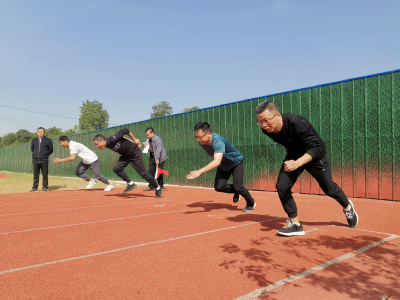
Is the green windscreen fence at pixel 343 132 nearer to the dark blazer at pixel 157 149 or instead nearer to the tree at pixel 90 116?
the dark blazer at pixel 157 149

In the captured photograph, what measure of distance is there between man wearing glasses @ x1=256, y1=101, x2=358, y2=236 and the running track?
38 centimetres

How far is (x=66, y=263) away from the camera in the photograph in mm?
3234

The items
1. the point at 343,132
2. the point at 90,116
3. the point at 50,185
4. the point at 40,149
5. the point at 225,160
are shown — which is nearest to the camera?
the point at 225,160

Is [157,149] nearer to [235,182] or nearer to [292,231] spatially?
[235,182]

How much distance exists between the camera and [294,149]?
4059 millimetres

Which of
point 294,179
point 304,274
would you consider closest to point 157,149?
point 294,179

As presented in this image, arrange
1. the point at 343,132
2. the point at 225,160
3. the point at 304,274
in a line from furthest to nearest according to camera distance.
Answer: the point at 343,132 < the point at 225,160 < the point at 304,274

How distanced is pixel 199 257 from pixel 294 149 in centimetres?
186

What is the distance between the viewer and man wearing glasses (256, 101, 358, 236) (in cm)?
368

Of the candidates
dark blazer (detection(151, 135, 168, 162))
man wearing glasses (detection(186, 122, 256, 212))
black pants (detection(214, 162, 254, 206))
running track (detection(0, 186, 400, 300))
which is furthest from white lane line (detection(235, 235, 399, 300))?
dark blazer (detection(151, 135, 168, 162))

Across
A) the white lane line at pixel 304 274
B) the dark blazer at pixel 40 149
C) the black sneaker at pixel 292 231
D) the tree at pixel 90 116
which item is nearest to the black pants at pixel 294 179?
the black sneaker at pixel 292 231

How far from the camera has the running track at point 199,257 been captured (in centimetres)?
250

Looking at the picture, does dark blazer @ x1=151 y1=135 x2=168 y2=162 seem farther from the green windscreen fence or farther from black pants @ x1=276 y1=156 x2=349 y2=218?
black pants @ x1=276 y1=156 x2=349 y2=218

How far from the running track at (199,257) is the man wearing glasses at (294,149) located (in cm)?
38
